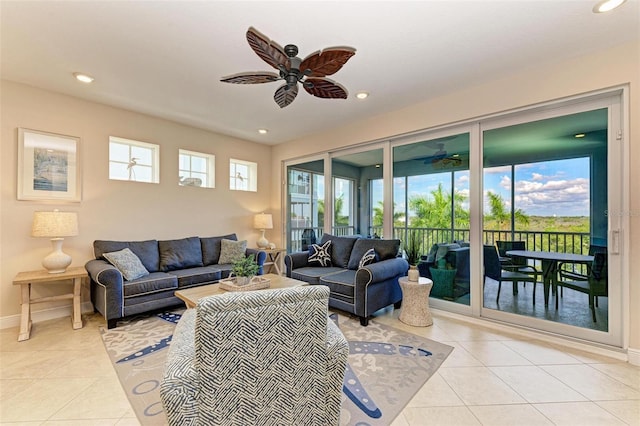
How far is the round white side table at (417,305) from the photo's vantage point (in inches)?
123

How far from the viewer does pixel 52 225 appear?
9.73 ft

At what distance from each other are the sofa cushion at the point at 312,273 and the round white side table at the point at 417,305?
102cm

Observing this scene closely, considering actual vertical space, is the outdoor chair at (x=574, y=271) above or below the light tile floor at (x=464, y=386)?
above

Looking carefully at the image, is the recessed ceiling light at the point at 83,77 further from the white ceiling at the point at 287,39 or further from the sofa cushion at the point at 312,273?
the sofa cushion at the point at 312,273

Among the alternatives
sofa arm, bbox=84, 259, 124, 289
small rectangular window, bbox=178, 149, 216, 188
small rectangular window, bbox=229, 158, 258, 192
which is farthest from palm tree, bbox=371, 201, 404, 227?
sofa arm, bbox=84, 259, 124, 289

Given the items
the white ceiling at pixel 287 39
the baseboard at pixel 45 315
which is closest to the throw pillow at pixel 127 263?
the baseboard at pixel 45 315

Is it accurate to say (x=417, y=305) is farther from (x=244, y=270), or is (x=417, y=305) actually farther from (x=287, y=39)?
(x=287, y=39)

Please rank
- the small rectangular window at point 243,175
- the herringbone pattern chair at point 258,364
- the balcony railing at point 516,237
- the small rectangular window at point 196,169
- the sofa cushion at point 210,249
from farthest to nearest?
the small rectangular window at point 243,175
the small rectangular window at point 196,169
the sofa cushion at point 210,249
the balcony railing at point 516,237
the herringbone pattern chair at point 258,364

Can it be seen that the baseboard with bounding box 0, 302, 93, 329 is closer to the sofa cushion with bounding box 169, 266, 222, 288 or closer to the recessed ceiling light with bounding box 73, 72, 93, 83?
the sofa cushion with bounding box 169, 266, 222, 288

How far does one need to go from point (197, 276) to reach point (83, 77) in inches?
98.7

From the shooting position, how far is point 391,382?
2057 millimetres

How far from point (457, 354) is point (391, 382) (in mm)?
811

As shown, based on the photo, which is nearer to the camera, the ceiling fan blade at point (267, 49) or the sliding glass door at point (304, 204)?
the ceiling fan blade at point (267, 49)

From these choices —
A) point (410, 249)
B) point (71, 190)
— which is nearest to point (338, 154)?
point (410, 249)
